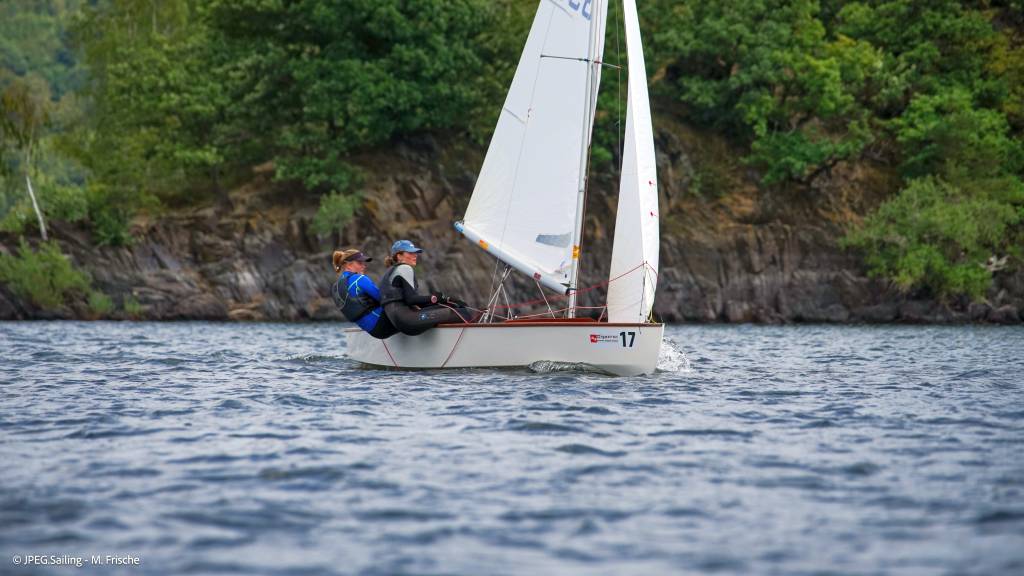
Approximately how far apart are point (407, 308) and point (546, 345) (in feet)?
8.25

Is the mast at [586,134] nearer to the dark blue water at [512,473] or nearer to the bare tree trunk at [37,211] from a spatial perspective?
the dark blue water at [512,473]

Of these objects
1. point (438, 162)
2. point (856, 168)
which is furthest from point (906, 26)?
point (438, 162)

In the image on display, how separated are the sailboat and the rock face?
25847mm

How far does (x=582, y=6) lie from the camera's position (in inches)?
906

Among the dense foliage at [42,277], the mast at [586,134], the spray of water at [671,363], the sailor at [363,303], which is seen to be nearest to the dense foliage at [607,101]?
the dense foliage at [42,277]

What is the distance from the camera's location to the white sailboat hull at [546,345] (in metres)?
20.6

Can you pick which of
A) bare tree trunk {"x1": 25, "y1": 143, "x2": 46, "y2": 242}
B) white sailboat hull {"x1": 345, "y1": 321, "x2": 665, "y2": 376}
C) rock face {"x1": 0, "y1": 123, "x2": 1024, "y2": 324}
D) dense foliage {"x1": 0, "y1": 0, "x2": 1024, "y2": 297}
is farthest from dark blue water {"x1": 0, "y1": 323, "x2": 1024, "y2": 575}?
bare tree trunk {"x1": 25, "y1": 143, "x2": 46, "y2": 242}

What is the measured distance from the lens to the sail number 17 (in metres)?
20.6

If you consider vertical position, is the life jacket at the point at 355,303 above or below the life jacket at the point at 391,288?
below

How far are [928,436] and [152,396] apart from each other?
11058 mm

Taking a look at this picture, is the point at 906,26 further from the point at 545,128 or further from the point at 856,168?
the point at 545,128

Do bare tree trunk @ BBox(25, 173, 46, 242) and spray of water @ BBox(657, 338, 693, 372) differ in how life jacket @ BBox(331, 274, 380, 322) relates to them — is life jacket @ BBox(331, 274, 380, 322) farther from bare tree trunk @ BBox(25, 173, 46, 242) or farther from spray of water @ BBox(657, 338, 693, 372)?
bare tree trunk @ BBox(25, 173, 46, 242)

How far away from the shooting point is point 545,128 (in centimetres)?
2352

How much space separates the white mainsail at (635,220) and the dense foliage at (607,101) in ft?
99.9
